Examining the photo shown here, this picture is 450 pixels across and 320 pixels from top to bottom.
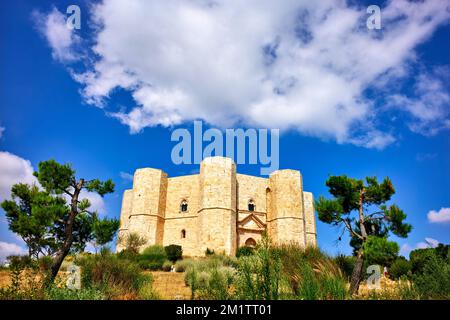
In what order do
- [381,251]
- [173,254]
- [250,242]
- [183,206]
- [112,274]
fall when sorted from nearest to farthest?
1. [112,274]
2. [381,251]
3. [173,254]
4. [250,242]
5. [183,206]

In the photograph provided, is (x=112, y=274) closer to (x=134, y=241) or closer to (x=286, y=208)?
(x=134, y=241)

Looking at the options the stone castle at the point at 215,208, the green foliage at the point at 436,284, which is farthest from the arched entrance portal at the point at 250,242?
the green foliage at the point at 436,284

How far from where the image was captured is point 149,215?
90.3 feet

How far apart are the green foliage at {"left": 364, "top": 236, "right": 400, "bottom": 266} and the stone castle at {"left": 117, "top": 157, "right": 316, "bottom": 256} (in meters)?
17.2

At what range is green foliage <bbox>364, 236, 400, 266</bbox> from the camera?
28.3ft

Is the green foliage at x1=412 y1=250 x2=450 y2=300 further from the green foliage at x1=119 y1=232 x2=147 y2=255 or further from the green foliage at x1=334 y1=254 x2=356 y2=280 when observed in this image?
the green foliage at x1=119 y1=232 x2=147 y2=255

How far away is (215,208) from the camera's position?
26.0m

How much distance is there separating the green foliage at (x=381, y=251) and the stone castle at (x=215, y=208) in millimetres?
17186

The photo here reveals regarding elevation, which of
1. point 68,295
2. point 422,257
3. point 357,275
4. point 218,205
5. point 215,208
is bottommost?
point 68,295

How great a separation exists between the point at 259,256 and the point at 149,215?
2344 centimetres

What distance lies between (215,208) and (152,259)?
21.9ft

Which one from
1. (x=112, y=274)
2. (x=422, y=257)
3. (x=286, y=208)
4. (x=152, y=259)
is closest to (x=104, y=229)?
(x=112, y=274)
